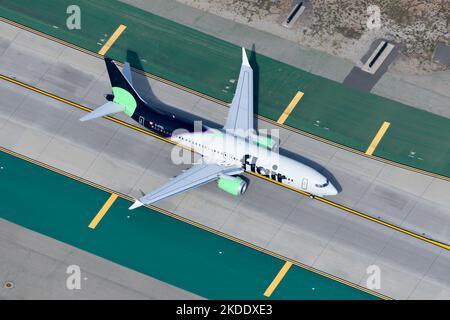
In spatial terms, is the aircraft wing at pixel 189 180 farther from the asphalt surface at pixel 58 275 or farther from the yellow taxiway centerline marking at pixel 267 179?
the asphalt surface at pixel 58 275

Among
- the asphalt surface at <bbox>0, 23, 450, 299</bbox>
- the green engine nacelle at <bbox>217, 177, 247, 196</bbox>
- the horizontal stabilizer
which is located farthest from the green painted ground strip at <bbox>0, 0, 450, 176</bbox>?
the green engine nacelle at <bbox>217, 177, 247, 196</bbox>

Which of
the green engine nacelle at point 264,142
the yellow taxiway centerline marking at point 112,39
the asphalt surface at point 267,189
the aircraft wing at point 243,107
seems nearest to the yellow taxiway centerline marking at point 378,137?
the asphalt surface at point 267,189

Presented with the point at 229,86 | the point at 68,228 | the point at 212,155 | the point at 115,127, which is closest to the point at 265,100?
the point at 229,86

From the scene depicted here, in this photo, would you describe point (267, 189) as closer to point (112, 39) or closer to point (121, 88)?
point (121, 88)

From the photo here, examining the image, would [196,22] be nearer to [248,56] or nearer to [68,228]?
[248,56]

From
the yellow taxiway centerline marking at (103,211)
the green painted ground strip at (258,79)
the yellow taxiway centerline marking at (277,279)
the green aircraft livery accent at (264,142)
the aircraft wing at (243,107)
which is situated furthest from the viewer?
the green painted ground strip at (258,79)

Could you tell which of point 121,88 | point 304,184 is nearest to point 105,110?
point 121,88
